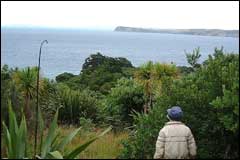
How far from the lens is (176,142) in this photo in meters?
7.47

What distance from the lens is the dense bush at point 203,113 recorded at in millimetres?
8883

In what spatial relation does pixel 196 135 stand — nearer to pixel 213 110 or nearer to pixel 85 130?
pixel 213 110

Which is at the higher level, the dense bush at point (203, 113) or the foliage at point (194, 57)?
the foliage at point (194, 57)

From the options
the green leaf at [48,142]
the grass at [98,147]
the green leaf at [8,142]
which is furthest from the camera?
the grass at [98,147]

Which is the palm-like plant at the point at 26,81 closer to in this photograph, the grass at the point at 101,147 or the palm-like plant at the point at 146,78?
the grass at the point at 101,147

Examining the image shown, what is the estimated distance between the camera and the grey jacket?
7.47 m

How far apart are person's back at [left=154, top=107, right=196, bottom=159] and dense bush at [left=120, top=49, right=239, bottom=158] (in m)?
1.02

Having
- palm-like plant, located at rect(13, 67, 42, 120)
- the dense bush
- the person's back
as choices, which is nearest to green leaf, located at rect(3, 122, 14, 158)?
the person's back

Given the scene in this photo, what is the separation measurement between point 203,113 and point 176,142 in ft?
6.48

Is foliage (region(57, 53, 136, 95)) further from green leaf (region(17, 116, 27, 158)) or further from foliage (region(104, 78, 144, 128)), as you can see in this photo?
green leaf (region(17, 116, 27, 158))

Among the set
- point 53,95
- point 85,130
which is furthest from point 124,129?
point 53,95

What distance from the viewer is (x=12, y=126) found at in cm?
731

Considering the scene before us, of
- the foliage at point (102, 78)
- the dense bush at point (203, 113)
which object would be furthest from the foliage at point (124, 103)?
the dense bush at point (203, 113)

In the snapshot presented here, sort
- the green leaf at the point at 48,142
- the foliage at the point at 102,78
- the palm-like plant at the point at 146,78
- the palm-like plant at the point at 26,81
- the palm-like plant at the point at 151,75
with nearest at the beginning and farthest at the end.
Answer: the green leaf at the point at 48,142
the palm-like plant at the point at 26,81
the palm-like plant at the point at 151,75
the palm-like plant at the point at 146,78
the foliage at the point at 102,78
